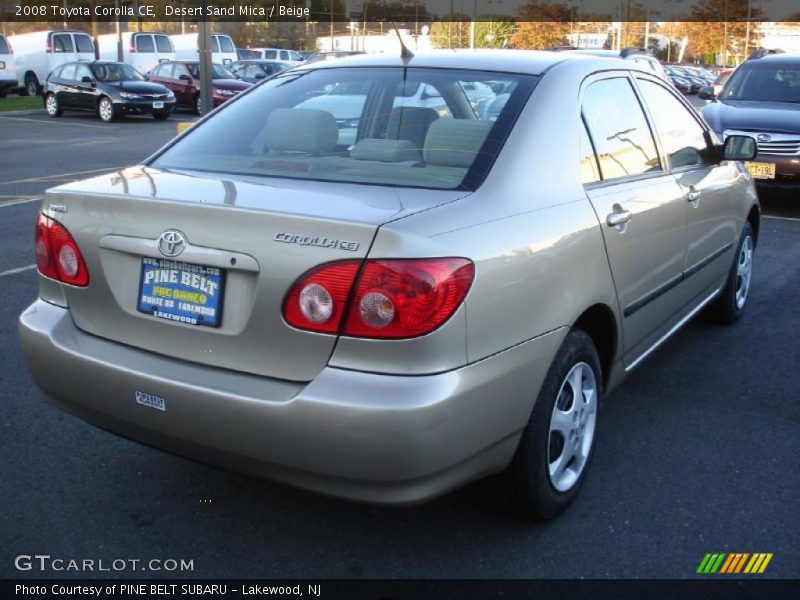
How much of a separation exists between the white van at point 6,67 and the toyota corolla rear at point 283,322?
3168cm

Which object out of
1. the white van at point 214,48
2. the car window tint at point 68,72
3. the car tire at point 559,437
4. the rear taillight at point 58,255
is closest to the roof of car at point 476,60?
the car tire at point 559,437

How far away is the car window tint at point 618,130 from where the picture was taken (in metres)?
3.61

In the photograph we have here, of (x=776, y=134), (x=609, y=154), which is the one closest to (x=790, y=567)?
(x=609, y=154)

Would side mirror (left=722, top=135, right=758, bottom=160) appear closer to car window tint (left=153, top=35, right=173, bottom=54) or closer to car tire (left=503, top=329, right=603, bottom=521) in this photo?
car tire (left=503, top=329, right=603, bottom=521)

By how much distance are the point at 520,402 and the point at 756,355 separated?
2851 millimetres

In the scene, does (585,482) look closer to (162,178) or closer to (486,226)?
(486,226)

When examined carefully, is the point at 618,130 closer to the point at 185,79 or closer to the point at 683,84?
the point at 185,79

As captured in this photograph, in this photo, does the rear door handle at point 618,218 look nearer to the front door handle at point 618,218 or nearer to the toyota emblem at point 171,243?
the front door handle at point 618,218

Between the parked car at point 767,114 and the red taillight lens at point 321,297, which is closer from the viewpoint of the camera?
the red taillight lens at point 321,297

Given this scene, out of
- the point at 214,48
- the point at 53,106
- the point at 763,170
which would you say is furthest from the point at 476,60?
the point at 214,48

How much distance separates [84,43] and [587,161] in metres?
32.2

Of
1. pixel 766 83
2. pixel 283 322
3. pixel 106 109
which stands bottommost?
pixel 106 109

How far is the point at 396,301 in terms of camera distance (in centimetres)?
251

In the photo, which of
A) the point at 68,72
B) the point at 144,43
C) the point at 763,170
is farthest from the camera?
the point at 144,43
